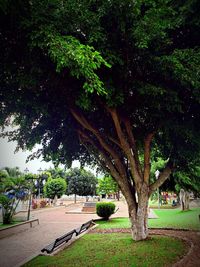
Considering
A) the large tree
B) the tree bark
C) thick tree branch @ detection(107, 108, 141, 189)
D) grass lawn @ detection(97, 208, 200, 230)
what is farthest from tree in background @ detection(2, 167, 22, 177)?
thick tree branch @ detection(107, 108, 141, 189)

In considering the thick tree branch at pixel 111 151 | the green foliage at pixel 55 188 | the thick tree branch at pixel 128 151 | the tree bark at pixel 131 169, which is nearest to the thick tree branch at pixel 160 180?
the tree bark at pixel 131 169

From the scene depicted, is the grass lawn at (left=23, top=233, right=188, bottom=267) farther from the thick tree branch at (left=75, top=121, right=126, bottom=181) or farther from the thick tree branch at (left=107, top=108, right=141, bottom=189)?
the thick tree branch at (left=75, top=121, right=126, bottom=181)

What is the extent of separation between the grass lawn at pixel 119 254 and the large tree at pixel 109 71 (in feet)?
3.10

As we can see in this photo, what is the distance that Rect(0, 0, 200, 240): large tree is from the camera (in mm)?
6410

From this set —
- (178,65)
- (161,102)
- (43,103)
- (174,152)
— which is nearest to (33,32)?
(43,103)

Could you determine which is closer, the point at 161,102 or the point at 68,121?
the point at 161,102

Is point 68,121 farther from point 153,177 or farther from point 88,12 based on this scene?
point 153,177

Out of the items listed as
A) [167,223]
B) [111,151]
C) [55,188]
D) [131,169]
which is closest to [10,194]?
[167,223]

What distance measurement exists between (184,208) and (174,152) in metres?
18.6

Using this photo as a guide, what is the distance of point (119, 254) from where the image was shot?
8.87 m

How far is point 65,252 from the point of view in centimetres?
981

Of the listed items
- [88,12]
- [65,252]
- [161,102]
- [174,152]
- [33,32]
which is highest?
[88,12]

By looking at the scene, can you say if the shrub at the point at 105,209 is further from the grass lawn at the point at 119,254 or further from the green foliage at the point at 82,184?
the green foliage at the point at 82,184

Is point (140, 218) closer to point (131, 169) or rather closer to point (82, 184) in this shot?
point (131, 169)
